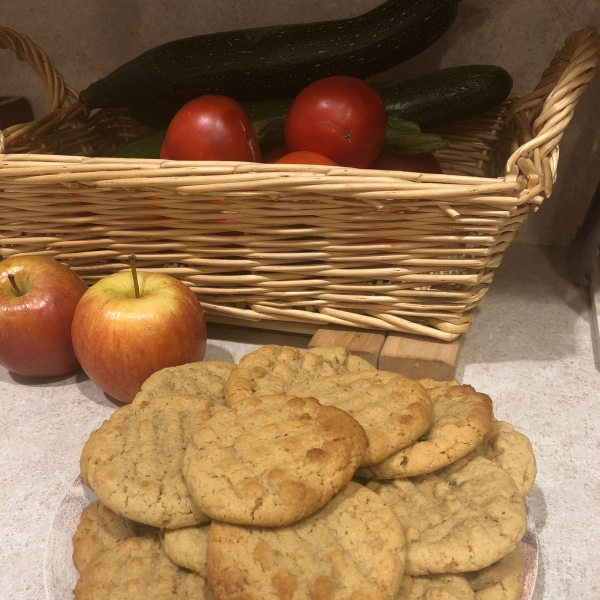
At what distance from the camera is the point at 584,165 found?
1.03 m

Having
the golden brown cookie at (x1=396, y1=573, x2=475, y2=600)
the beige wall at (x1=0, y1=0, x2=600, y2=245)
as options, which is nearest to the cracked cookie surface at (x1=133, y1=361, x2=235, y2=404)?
the golden brown cookie at (x1=396, y1=573, x2=475, y2=600)

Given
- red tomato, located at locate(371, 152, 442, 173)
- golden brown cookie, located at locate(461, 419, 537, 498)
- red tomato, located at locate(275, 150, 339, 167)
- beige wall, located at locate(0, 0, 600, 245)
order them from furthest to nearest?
1. beige wall, located at locate(0, 0, 600, 245)
2. red tomato, located at locate(371, 152, 442, 173)
3. red tomato, located at locate(275, 150, 339, 167)
4. golden brown cookie, located at locate(461, 419, 537, 498)

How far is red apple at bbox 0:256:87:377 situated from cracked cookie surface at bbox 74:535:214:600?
1.16 ft

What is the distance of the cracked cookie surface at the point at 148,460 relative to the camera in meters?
0.43

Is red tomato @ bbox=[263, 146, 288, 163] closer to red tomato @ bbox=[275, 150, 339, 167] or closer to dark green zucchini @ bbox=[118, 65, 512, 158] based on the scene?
dark green zucchini @ bbox=[118, 65, 512, 158]

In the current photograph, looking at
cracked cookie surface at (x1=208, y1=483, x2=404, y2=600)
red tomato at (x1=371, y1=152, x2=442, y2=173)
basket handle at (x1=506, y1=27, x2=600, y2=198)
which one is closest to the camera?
cracked cookie surface at (x1=208, y1=483, x2=404, y2=600)

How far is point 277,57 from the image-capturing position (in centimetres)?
88

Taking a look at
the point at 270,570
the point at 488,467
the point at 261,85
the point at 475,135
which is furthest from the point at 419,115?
the point at 270,570

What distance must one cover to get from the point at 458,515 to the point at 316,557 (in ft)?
0.42

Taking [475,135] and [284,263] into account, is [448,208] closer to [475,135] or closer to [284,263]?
[284,263]

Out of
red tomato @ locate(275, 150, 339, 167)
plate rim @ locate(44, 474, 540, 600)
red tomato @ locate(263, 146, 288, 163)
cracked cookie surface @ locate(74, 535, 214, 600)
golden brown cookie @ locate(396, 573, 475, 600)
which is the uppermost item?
red tomato @ locate(275, 150, 339, 167)

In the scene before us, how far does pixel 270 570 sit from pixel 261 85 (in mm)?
770

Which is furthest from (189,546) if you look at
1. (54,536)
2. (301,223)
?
(301,223)

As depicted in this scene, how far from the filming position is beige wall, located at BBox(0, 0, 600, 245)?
0.94m
